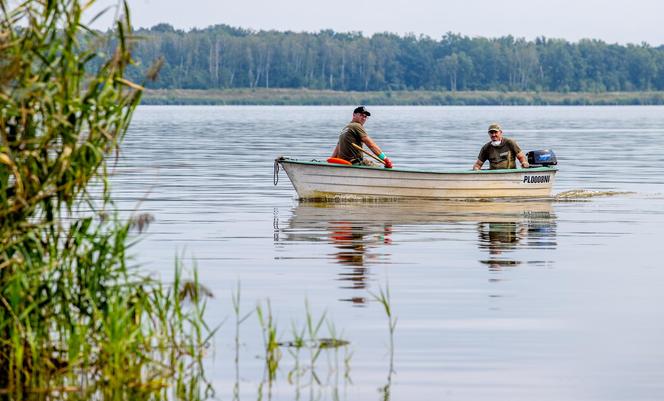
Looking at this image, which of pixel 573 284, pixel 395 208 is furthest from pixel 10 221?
pixel 395 208

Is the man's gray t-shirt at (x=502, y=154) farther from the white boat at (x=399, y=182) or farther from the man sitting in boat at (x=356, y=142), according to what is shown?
the man sitting in boat at (x=356, y=142)

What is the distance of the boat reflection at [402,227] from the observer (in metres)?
16.2

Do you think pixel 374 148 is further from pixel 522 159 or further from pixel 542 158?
pixel 542 158

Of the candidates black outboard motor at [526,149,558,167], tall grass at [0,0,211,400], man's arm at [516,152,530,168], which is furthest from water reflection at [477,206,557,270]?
tall grass at [0,0,211,400]

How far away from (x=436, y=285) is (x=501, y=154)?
10735mm

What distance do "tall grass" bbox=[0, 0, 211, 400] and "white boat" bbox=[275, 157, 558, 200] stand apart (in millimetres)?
15108

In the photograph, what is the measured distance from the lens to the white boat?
24.3 meters

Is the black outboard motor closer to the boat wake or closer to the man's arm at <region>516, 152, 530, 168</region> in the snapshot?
the man's arm at <region>516, 152, 530, 168</region>

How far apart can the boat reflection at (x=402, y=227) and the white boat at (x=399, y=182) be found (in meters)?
0.21

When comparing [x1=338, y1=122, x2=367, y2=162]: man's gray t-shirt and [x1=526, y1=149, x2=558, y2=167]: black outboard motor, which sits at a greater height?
[x1=338, y1=122, x2=367, y2=162]: man's gray t-shirt

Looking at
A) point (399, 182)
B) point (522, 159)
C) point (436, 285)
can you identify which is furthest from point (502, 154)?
point (436, 285)

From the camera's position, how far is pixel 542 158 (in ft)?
82.1

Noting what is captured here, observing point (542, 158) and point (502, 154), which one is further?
point (542, 158)

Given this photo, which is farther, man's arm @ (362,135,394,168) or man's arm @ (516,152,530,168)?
man's arm @ (516,152,530,168)
